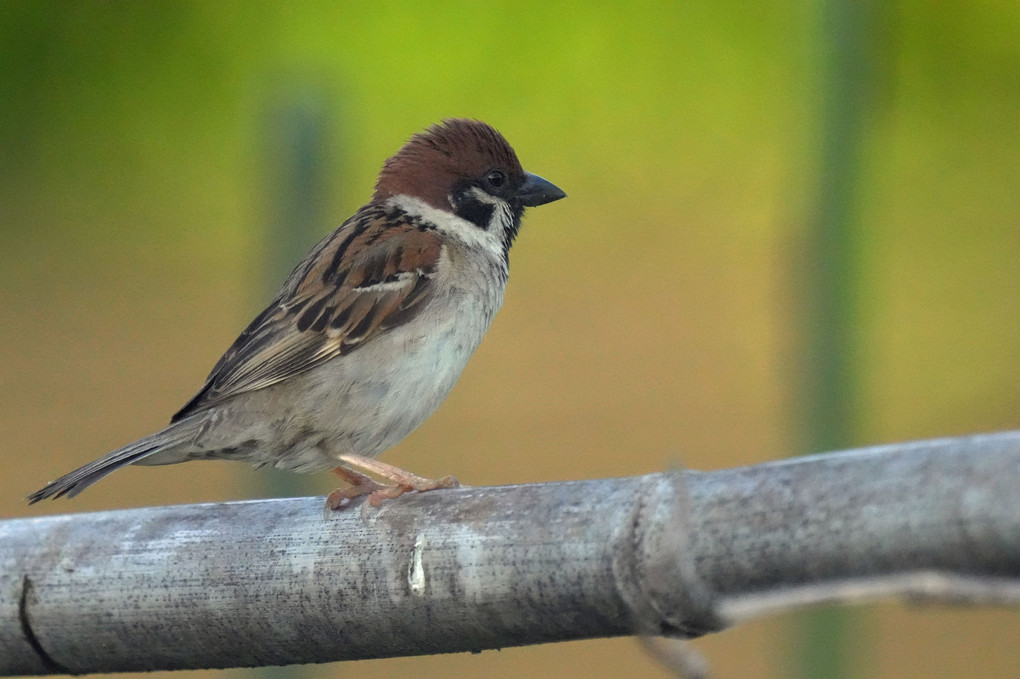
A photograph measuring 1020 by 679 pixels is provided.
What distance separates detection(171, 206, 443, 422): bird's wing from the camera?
2385 millimetres

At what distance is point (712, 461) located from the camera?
11.9ft

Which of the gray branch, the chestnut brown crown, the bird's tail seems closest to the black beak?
the chestnut brown crown

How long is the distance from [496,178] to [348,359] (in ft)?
1.85

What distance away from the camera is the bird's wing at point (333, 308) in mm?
2385

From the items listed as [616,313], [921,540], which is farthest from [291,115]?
[921,540]

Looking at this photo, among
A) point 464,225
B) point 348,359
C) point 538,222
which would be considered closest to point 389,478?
point 348,359

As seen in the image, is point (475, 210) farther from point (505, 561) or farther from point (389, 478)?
point (505, 561)

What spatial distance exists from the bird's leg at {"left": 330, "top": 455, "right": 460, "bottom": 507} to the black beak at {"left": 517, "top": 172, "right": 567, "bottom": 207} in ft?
2.17

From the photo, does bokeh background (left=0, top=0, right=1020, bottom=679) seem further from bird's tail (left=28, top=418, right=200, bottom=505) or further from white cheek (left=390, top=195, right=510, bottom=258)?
bird's tail (left=28, top=418, right=200, bottom=505)

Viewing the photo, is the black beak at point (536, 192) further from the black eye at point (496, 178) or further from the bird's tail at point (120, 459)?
the bird's tail at point (120, 459)

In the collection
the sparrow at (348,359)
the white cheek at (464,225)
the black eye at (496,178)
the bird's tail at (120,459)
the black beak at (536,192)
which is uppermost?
the black eye at (496,178)

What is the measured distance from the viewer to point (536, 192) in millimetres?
2725

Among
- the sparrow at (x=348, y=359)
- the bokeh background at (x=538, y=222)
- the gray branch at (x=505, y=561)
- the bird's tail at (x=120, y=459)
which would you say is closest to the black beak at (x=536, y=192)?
the sparrow at (x=348, y=359)

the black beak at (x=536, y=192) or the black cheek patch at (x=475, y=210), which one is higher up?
the black beak at (x=536, y=192)
